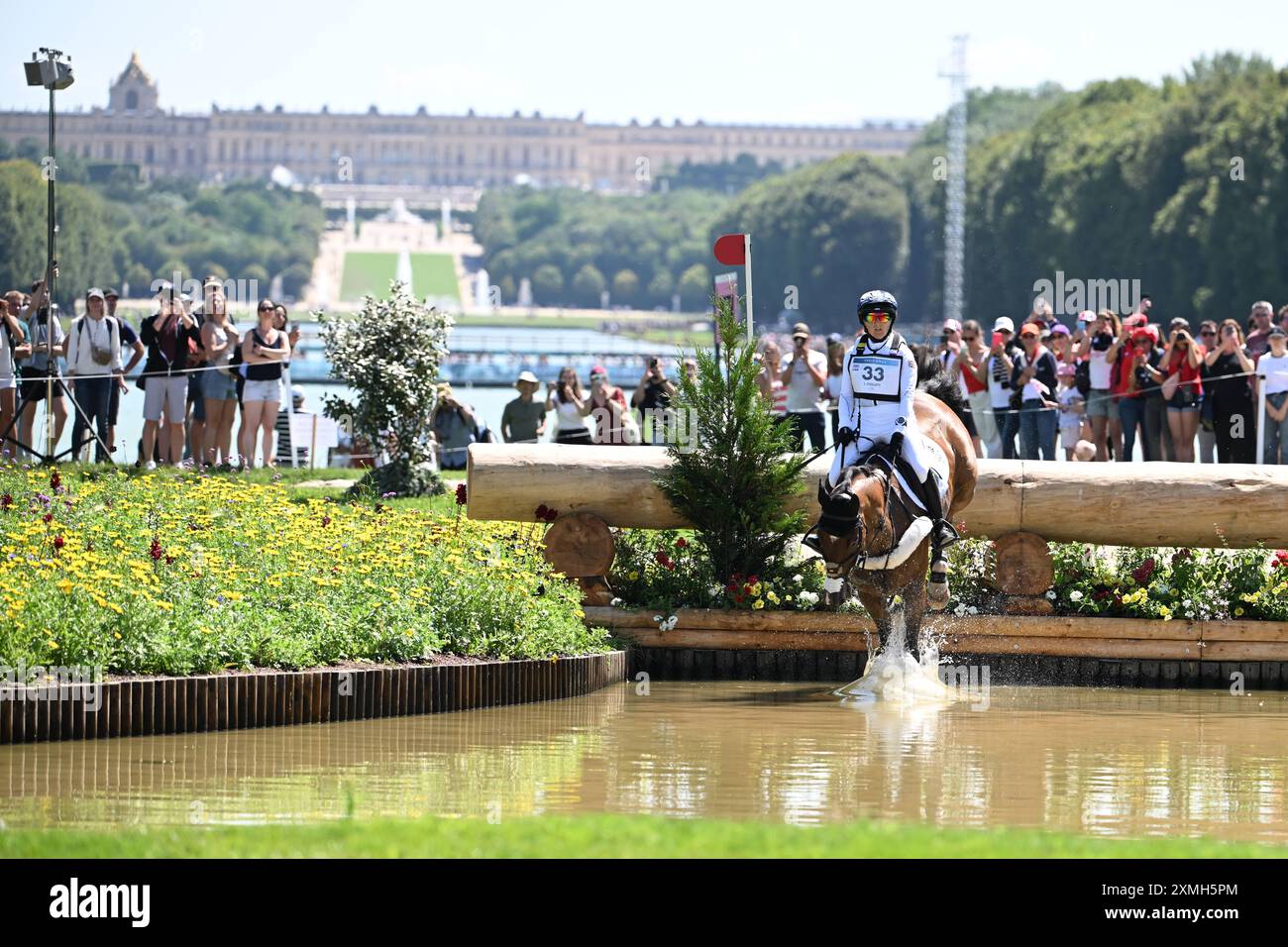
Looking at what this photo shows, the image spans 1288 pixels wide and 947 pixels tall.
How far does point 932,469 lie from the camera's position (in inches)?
471

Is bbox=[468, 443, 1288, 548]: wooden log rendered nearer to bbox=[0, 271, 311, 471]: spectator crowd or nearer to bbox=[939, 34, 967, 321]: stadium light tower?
bbox=[0, 271, 311, 471]: spectator crowd

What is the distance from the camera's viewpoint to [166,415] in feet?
66.0

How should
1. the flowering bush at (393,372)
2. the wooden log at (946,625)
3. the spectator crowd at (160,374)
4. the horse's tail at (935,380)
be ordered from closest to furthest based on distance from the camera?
the wooden log at (946,625) → the horse's tail at (935,380) → the flowering bush at (393,372) → the spectator crowd at (160,374)

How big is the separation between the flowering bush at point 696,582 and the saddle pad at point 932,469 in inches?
45.6

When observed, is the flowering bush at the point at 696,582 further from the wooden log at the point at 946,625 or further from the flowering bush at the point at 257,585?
the flowering bush at the point at 257,585

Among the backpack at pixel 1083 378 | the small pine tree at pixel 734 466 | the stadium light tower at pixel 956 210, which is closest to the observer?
the small pine tree at pixel 734 466

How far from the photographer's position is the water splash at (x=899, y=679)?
1173 cm

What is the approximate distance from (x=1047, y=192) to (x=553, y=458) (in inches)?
2703

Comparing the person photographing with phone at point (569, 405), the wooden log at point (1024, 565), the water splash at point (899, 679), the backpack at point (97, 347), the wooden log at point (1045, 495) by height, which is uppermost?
the backpack at point (97, 347)

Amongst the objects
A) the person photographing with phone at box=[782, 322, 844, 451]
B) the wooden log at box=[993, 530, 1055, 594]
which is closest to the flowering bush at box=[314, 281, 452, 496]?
the person photographing with phone at box=[782, 322, 844, 451]

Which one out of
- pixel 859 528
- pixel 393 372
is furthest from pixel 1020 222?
pixel 859 528

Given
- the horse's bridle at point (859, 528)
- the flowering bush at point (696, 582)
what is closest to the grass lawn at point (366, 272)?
the flowering bush at point (696, 582)

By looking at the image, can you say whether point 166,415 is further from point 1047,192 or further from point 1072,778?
point 1047,192
